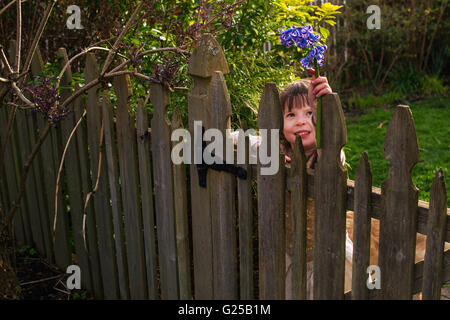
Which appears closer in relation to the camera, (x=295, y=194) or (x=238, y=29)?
(x=295, y=194)

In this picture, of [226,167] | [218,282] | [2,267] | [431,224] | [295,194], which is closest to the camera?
[431,224]

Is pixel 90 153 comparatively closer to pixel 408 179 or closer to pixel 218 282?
pixel 218 282

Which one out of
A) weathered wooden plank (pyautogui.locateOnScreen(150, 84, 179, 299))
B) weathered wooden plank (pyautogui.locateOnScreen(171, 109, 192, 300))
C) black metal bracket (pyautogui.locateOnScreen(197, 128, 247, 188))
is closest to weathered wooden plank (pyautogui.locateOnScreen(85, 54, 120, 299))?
weathered wooden plank (pyautogui.locateOnScreen(150, 84, 179, 299))

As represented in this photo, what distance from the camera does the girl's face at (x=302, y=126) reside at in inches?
93.1

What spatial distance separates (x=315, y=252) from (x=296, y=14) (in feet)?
4.38

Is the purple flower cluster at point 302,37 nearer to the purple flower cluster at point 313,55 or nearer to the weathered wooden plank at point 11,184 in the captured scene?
the purple flower cluster at point 313,55

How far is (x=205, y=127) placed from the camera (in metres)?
2.50

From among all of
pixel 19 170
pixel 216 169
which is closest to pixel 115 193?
pixel 216 169

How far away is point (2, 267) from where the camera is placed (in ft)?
10.2

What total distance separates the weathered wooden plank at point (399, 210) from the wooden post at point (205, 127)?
84cm

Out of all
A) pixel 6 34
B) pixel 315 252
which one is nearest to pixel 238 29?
pixel 315 252

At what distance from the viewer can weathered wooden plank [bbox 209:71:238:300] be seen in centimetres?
238

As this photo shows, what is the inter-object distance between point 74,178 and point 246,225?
138cm

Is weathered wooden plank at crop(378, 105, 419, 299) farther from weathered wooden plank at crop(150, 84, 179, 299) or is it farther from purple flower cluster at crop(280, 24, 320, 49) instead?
weathered wooden plank at crop(150, 84, 179, 299)
